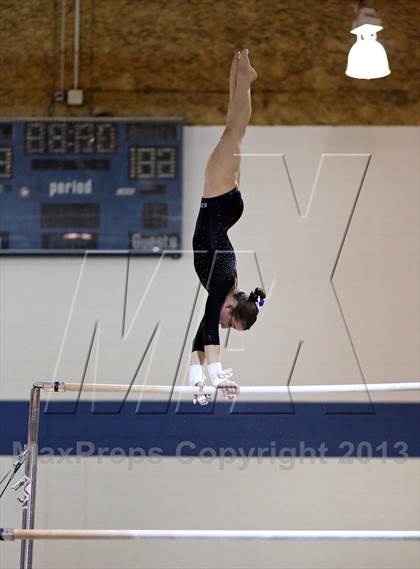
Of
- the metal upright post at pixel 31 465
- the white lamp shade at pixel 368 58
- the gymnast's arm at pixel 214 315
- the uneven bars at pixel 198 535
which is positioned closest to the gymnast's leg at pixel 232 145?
the gymnast's arm at pixel 214 315

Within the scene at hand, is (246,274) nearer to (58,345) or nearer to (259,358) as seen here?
(259,358)

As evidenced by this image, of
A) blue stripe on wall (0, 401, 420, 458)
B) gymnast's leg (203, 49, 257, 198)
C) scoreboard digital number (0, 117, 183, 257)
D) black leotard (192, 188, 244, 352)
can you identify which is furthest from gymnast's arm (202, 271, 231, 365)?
blue stripe on wall (0, 401, 420, 458)

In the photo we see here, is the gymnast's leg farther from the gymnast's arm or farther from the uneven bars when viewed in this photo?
the uneven bars

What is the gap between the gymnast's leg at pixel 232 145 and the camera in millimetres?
4758

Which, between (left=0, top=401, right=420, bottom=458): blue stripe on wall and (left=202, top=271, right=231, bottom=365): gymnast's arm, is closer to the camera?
(left=202, top=271, right=231, bottom=365): gymnast's arm

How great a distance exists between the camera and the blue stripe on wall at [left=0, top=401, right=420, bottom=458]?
6.70 m

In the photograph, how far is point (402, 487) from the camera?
6.70 m

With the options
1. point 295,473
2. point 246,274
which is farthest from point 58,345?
point 295,473

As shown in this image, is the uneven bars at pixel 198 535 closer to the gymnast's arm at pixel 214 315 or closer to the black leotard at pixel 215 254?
the gymnast's arm at pixel 214 315

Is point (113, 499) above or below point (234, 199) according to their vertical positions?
below

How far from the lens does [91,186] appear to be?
6.71 m

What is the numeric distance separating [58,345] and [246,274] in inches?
63.0

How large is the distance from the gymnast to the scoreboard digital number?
1.86m

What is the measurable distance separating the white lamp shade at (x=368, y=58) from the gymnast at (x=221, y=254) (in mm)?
1256
